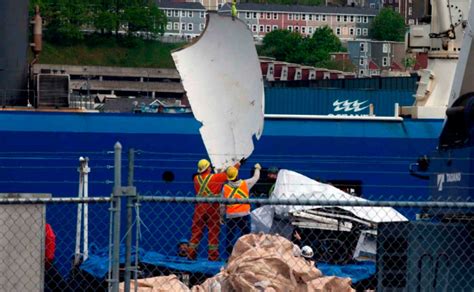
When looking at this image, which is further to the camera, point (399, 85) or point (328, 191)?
point (399, 85)

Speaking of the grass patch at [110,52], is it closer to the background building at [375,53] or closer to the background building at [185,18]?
the background building at [375,53]

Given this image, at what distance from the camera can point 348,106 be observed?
1213 inches

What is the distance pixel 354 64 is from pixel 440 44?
129m

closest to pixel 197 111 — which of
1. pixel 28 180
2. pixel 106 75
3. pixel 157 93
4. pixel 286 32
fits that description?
pixel 28 180

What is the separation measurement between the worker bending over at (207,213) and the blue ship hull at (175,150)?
1.94 metres

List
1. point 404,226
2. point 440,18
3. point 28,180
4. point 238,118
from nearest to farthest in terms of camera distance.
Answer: point 404,226, point 238,118, point 28,180, point 440,18

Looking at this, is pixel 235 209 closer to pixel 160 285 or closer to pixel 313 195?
pixel 313 195

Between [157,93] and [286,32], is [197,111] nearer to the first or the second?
[157,93]

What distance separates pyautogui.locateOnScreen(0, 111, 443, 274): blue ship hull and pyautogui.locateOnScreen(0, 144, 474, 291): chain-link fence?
0.92 ft

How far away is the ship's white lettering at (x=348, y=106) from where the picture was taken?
30828mm

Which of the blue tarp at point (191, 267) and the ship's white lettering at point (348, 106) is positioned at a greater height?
the ship's white lettering at point (348, 106)

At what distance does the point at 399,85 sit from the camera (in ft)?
138

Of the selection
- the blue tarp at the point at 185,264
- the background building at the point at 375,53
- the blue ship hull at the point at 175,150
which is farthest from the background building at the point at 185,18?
the blue tarp at the point at 185,264

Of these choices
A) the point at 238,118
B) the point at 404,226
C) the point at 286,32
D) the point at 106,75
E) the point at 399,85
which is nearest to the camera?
the point at 404,226
